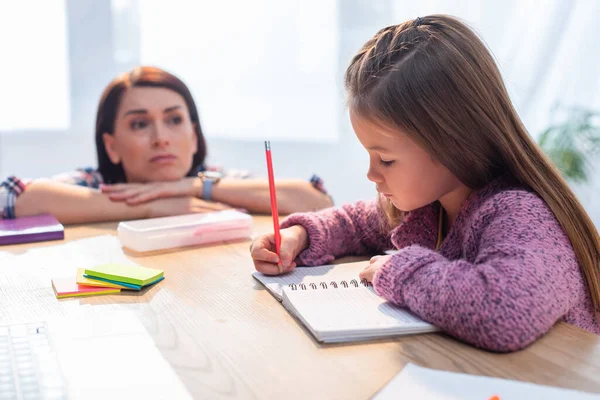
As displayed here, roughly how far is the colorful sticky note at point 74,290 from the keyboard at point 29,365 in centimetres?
13

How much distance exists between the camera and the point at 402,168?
2.85 feet

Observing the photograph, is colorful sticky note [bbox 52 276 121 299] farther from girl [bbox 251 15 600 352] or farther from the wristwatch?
the wristwatch

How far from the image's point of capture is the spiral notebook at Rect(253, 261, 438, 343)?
2.26 ft

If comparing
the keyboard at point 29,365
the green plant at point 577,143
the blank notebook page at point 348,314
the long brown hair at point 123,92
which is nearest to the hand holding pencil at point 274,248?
the blank notebook page at point 348,314

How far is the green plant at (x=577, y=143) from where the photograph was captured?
1996 mm

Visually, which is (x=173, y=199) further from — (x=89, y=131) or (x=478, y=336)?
(x=89, y=131)

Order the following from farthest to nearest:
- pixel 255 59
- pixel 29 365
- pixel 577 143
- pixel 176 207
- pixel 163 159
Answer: pixel 255 59
pixel 577 143
pixel 163 159
pixel 176 207
pixel 29 365

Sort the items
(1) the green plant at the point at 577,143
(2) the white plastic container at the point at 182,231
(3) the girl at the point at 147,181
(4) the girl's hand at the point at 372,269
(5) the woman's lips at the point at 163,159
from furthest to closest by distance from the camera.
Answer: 1. (1) the green plant at the point at 577,143
2. (5) the woman's lips at the point at 163,159
3. (3) the girl at the point at 147,181
4. (2) the white plastic container at the point at 182,231
5. (4) the girl's hand at the point at 372,269

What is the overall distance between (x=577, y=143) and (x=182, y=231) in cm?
141

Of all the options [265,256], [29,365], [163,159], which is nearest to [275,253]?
[265,256]

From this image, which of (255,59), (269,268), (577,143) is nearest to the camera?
(269,268)

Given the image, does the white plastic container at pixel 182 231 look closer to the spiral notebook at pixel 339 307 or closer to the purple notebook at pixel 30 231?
the purple notebook at pixel 30 231

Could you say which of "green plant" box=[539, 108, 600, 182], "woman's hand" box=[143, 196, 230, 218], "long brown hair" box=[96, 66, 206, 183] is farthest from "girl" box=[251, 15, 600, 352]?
"green plant" box=[539, 108, 600, 182]

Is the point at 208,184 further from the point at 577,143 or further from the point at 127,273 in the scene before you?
the point at 577,143
